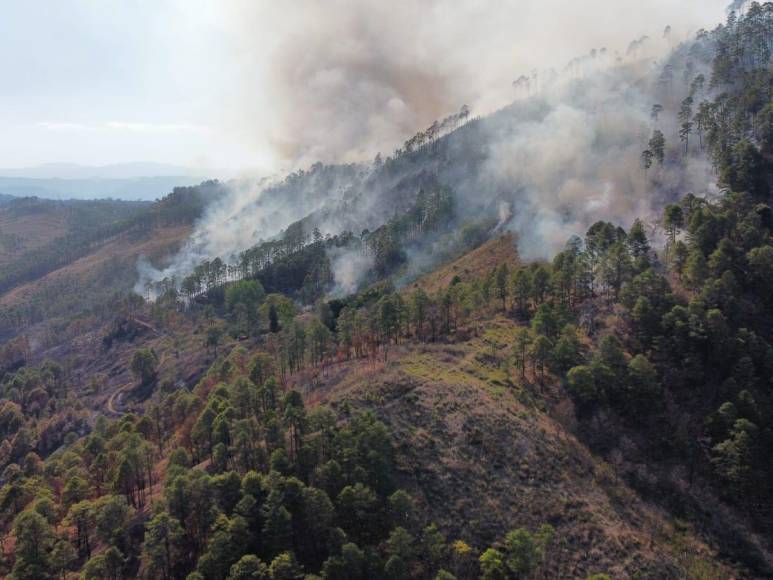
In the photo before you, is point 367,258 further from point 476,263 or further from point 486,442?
point 486,442

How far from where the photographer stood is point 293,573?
164ft

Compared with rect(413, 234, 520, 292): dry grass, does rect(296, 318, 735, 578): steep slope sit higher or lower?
lower

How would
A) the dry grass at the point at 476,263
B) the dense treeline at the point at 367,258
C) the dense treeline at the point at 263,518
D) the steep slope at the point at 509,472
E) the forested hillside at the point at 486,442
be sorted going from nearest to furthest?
the dense treeline at the point at 263,518, the forested hillside at the point at 486,442, the steep slope at the point at 509,472, the dry grass at the point at 476,263, the dense treeline at the point at 367,258

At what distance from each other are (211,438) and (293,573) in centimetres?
2746

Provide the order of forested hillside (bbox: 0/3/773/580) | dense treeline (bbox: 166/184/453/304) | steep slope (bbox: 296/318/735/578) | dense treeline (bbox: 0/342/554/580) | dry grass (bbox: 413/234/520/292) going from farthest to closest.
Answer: dense treeline (bbox: 166/184/453/304) → dry grass (bbox: 413/234/520/292) → steep slope (bbox: 296/318/735/578) → forested hillside (bbox: 0/3/773/580) → dense treeline (bbox: 0/342/554/580)

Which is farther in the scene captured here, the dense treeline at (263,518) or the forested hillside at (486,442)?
the forested hillside at (486,442)

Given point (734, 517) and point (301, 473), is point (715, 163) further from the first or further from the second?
point (301, 473)

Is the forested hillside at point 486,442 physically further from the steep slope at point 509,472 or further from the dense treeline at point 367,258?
the dense treeline at point 367,258

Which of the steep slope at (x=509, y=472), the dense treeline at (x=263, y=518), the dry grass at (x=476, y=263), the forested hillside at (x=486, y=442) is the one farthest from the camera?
the dry grass at (x=476, y=263)

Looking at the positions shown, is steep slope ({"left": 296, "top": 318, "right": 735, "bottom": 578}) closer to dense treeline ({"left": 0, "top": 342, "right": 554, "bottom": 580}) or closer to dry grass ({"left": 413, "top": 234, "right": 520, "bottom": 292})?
dense treeline ({"left": 0, "top": 342, "right": 554, "bottom": 580})

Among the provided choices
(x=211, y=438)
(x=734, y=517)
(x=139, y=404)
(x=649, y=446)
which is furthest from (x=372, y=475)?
(x=139, y=404)

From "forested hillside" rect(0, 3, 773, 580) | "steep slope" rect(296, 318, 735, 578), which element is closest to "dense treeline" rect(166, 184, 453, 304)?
"forested hillside" rect(0, 3, 773, 580)

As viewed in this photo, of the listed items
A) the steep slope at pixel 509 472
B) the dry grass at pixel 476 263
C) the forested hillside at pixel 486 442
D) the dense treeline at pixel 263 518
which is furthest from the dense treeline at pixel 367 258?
the dense treeline at pixel 263 518

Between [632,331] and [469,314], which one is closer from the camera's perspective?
[632,331]
